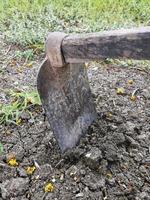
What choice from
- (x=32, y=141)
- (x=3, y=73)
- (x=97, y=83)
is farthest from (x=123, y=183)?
(x=3, y=73)

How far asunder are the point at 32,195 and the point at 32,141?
1.36 feet

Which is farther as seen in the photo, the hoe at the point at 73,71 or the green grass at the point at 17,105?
the green grass at the point at 17,105

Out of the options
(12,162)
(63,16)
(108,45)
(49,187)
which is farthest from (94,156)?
(63,16)

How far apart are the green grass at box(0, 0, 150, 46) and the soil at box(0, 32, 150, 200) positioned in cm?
105

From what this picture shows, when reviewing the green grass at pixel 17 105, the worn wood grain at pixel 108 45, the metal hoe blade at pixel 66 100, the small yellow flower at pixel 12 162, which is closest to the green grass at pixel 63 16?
the green grass at pixel 17 105

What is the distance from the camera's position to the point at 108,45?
5.51 ft

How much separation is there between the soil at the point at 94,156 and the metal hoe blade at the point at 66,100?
0.26ft

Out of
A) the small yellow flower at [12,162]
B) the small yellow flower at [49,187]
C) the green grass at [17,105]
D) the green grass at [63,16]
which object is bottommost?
the small yellow flower at [49,187]

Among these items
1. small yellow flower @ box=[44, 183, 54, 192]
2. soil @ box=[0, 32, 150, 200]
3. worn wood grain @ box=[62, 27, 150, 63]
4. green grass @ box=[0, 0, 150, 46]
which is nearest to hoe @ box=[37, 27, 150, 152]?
worn wood grain @ box=[62, 27, 150, 63]

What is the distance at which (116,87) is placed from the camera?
9.02 ft

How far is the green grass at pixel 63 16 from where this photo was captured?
3.57 metres

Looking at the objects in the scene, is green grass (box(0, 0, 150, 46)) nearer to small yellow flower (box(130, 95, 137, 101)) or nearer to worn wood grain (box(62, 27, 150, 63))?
small yellow flower (box(130, 95, 137, 101))

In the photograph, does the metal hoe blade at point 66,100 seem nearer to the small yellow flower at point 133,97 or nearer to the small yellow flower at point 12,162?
the small yellow flower at point 12,162

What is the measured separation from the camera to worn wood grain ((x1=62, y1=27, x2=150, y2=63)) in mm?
1579
